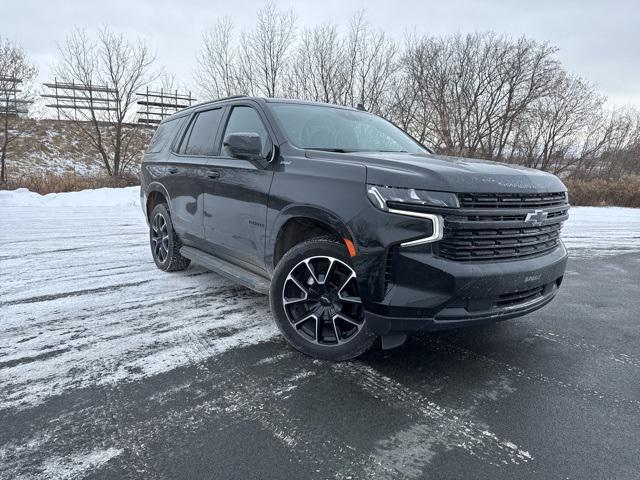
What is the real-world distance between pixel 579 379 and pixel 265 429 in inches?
83.7

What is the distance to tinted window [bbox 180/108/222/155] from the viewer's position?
169 inches

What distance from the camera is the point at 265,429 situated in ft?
7.23

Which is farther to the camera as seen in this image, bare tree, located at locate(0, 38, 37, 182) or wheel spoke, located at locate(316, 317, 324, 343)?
bare tree, located at locate(0, 38, 37, 182)

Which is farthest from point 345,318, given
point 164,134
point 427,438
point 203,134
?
point 164,134

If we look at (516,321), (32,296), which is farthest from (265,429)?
(32,296)

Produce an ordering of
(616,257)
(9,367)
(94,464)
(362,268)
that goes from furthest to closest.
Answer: (616,257) < (9,367) < (362,268) < (94,464)

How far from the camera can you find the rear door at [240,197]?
11.1ft

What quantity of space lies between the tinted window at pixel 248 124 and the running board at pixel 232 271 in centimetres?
102

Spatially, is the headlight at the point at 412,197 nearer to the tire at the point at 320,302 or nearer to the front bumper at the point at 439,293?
the front bumper at the point at 439,293

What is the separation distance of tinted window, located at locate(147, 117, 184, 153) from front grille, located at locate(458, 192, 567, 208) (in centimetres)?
382

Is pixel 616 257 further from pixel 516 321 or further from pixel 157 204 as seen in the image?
pixel 157 204

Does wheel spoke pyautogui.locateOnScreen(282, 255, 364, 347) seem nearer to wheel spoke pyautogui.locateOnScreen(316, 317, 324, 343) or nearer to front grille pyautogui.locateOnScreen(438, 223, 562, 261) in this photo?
wheel spoke pyautogui.locateOnScreen(316, 317, 324, 343)

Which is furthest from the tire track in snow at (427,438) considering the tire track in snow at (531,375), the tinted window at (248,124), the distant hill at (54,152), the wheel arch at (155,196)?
the distant hill at (54,152)

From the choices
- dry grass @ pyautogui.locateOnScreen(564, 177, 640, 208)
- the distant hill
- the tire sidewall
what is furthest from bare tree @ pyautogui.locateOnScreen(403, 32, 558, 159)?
the tire sidewall
